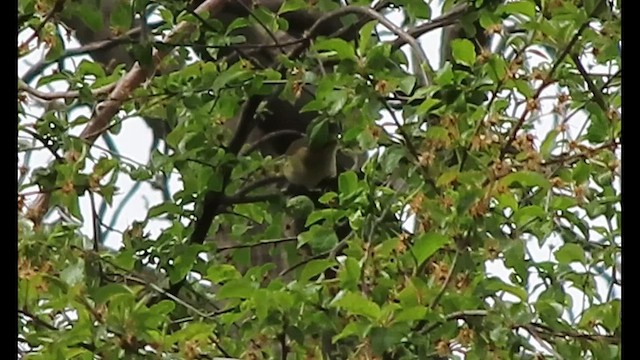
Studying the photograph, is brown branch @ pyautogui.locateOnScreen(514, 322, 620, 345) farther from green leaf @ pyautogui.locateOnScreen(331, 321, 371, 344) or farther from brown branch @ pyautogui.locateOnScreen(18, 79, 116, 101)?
brown branch @ pyautogui.locateOnScreen(18, 79, 116, 101)

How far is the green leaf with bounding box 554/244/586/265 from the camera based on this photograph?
93 centimetres

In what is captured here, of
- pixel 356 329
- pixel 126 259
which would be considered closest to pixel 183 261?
pixel 126 259

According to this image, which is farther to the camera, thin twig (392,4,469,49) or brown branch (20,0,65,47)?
thin twig (392,4,469,49)

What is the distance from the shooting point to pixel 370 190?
912mm

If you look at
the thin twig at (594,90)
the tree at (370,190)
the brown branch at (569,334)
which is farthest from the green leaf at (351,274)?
the thin twig at (594,90)

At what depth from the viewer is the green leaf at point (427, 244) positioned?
813 mm

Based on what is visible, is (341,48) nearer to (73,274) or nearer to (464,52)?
(464,52)

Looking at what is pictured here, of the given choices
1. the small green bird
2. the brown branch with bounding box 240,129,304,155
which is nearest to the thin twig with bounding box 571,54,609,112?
the small green bird

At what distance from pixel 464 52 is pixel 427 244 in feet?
0.55

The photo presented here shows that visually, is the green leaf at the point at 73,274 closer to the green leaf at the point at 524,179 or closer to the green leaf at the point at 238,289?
the green leaf at the point at 238,289
